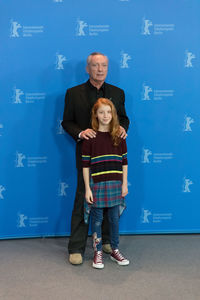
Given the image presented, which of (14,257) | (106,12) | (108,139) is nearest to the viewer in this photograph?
(108,139)

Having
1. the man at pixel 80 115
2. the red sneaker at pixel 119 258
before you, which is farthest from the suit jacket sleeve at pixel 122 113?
the red sneaker at pixel 119 258

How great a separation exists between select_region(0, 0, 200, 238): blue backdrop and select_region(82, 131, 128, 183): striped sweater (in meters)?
0.59

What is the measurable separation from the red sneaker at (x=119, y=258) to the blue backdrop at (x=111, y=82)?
55cm

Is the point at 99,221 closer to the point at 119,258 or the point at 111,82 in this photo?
the point at 119,258

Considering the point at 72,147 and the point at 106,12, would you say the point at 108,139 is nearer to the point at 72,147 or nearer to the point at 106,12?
the point at 72,147

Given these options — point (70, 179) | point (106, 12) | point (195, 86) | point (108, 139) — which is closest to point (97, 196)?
point (108, 139)

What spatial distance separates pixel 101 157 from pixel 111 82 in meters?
0.85

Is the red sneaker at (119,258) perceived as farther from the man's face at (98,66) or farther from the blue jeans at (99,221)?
the man's face at (98,66)

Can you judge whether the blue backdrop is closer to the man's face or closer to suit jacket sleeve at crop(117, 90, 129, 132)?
suit jacket sleeve at crop(117, 90, 129, 132)

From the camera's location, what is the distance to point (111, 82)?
2.74 metres

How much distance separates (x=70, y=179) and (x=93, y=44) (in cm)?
122

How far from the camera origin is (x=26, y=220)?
2.85 meters

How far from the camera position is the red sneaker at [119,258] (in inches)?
91.8

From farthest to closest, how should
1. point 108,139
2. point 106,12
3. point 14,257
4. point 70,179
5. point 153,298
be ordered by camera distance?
1. point 70,179
2. point 106,12
3. point 14,257
4. point 108,139
5. point 153,298
